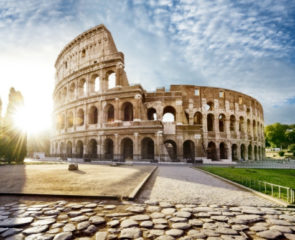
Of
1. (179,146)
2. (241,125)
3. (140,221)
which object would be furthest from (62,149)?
(241,125)

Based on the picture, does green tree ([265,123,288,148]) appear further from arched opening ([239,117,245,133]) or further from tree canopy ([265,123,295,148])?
arched opening ([239,117,245,133])

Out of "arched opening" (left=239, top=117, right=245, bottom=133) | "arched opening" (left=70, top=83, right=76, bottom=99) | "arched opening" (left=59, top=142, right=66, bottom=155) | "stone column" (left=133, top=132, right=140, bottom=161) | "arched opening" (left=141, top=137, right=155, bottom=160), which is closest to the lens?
"stone column" (left=133, top=132, right=140, bottom=161)

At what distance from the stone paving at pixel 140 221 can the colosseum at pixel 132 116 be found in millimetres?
17416

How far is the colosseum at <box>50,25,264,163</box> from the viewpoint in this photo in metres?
24.0

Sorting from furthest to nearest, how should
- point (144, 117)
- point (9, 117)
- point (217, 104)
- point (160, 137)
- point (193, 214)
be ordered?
point (217, 104)
point (144, 117)
point (160, 137)
point (9, 117)
point (193, 214)

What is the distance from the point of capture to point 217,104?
3088cm

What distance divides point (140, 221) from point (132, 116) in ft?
79.9

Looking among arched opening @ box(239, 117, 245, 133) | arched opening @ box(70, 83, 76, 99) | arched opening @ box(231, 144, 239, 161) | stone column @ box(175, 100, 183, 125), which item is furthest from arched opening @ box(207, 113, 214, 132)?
arched opening @ box(70, 83, 76, 99)

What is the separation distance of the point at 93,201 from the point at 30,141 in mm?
49727

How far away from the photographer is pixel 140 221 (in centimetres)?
331

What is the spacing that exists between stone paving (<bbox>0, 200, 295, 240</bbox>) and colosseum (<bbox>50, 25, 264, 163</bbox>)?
57.1 feet

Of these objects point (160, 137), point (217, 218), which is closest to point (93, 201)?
point (217, 218)

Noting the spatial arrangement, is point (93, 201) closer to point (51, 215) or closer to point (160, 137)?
point (51, 215)

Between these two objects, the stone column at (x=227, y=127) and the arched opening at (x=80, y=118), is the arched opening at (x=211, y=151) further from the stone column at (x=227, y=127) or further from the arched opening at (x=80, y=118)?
the arched opening at (x=80, y=118)
